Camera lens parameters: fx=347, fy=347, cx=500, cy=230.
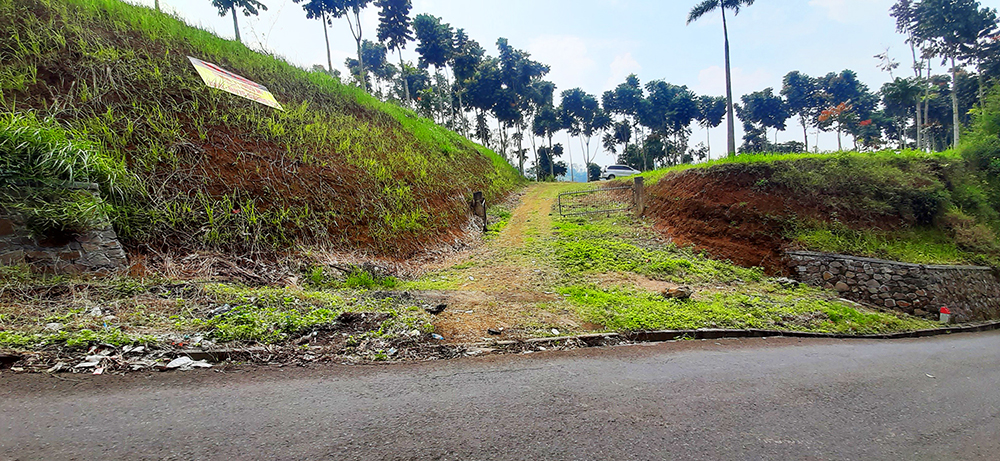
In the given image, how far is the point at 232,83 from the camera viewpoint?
8586 millimetres

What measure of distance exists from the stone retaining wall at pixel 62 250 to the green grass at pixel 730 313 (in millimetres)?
5942

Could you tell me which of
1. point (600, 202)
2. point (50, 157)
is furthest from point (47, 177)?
point (600, 202)

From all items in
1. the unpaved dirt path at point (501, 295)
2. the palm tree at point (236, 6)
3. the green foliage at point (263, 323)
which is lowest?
the unpaved dirt path at point (501, 295)

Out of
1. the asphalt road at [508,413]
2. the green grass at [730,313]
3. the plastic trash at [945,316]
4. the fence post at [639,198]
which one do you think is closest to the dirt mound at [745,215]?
the fence post at [639,198]

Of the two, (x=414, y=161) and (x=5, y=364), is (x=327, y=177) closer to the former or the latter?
(x=414, y=161)

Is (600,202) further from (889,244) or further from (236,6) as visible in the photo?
(236,6)

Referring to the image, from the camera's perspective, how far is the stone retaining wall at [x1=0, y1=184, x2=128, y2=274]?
11.8 ft

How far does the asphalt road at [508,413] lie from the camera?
6.75 ft

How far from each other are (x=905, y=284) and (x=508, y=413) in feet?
33.8

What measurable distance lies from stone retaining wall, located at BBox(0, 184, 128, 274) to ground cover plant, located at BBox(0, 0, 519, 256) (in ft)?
1.62

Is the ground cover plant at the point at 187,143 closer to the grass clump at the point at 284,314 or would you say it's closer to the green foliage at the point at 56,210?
the green foliage at the point at 56,210

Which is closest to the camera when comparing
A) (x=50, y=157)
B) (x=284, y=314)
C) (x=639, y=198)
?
(x=284, y=314)

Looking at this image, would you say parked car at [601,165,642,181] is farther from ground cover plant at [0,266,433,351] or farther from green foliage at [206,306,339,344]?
green foliage at [206,306,339,344]

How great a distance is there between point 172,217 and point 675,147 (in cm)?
4416
